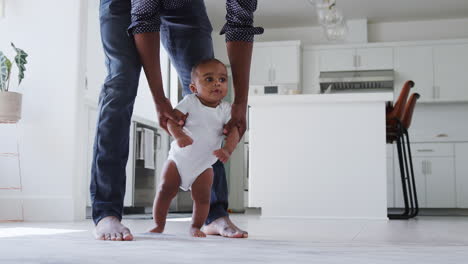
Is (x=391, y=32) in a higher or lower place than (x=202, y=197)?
higher

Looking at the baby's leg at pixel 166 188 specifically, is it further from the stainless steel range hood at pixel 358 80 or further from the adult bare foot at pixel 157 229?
the stainless steel range hood at pixel 358 80

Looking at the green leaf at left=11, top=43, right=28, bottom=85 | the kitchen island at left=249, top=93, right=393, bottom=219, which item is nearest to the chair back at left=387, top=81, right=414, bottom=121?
the kitchen island at left=249, top=93, right=393, bottom=219

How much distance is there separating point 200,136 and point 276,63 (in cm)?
577

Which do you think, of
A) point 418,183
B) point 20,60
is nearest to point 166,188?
point 20,60

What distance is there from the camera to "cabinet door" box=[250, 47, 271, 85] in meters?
7.45

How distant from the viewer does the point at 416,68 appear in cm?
717

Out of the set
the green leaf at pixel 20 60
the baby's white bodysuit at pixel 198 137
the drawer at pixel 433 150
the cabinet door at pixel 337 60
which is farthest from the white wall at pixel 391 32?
the baby's white bodysuit at pixel 198 137

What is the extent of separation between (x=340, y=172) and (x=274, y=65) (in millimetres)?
3665

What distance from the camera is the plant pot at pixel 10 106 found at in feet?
11.0

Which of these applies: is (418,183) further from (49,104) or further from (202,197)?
(202,197)

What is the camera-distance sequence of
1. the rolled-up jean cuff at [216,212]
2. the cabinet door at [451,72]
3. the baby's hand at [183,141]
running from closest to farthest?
the baby's hand at [183,141] < the rolled-up jean cuff at [216,212] < the cabinet door at [451,72]

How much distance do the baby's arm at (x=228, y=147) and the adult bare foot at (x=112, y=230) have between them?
1.04 ft

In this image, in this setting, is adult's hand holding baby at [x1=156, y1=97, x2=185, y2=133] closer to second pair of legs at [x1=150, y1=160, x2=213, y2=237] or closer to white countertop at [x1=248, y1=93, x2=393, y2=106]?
second pair of legs at [x1=150, y1=160, x2=213, y2=237]

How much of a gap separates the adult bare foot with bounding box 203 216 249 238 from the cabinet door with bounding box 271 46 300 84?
5.57m
